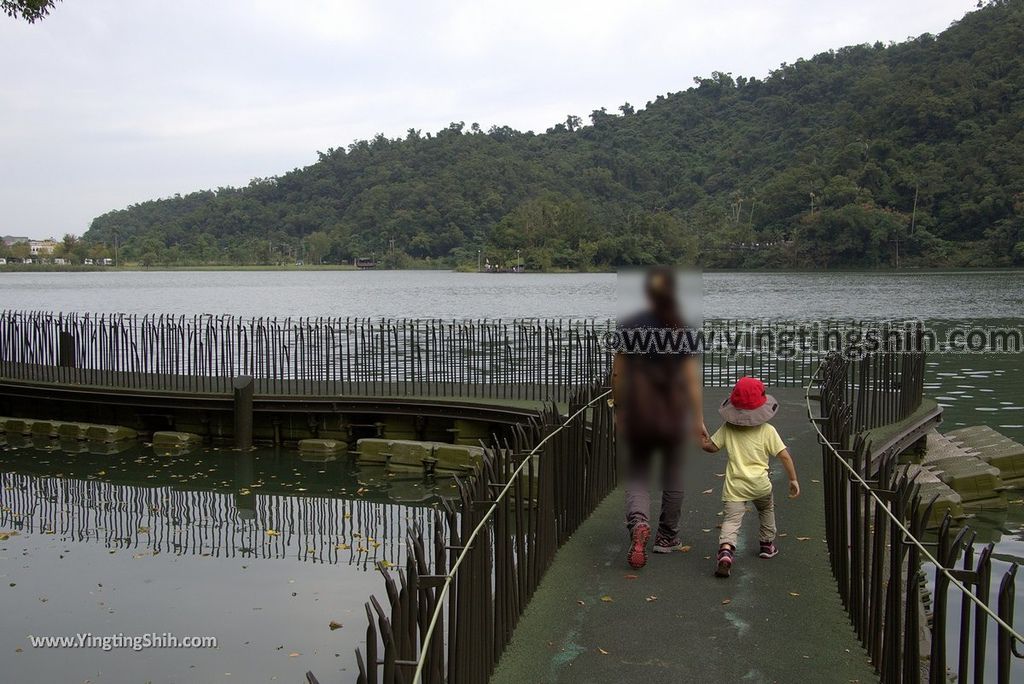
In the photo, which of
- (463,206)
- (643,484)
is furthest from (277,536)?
(463,206)

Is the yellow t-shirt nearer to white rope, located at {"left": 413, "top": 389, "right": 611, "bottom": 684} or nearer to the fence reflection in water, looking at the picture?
white rope, located at {"left": 413, "top": 389, "right": 611, "bottom": 684}

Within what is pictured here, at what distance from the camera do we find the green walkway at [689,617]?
506 centimetres

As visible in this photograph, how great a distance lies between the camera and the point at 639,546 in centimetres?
670

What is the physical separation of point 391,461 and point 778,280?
273 feet

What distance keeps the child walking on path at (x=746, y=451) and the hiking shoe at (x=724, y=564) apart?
0.02 m

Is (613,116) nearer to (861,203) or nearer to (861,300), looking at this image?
(861,203)

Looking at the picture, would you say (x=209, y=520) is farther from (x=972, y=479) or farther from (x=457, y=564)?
(x=972, y=479)

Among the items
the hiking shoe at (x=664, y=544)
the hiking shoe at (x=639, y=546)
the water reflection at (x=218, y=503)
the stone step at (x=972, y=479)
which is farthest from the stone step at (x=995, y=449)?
the hiking shoe at (x=639, y=546)

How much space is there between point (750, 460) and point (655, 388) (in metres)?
0.88

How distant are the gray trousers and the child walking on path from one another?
29 cm

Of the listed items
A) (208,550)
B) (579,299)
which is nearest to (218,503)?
(208,550)

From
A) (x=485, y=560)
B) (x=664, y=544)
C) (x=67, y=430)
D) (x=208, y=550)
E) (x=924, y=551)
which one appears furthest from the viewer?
(x=67, y=430)

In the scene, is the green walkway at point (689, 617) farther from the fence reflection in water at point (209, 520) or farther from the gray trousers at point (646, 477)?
the fence reflection in water at point (209, 520)

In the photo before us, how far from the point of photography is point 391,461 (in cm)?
1521
